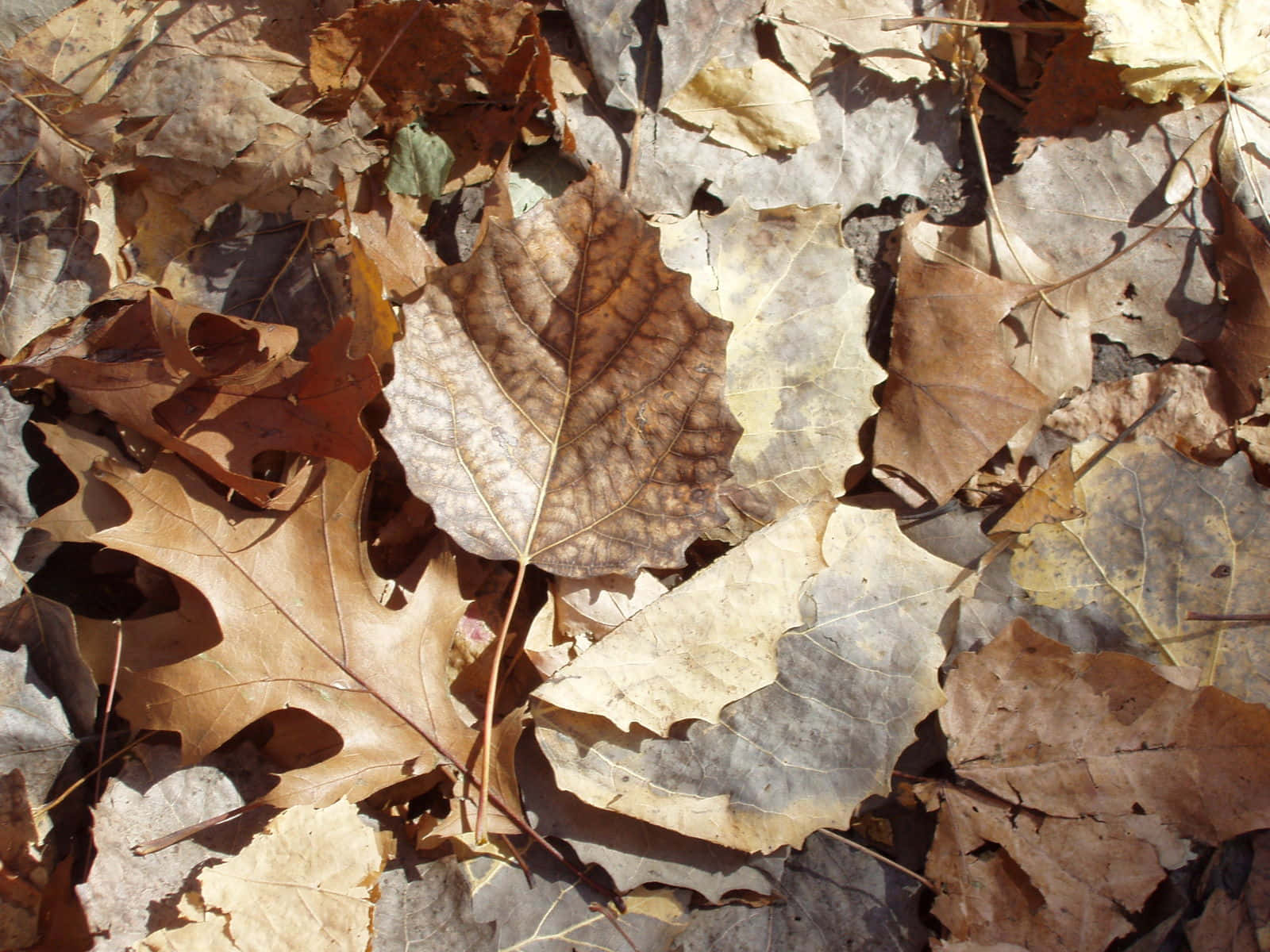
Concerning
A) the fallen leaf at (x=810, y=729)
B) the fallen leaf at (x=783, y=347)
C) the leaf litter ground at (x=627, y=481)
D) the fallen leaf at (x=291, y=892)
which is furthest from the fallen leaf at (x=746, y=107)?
the fallen leaf at (x=291, y=892)

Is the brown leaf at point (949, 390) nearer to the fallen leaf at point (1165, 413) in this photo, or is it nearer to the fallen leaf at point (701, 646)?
the fallen leaf at point (1165, 413)

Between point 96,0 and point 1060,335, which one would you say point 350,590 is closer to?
point 96,0

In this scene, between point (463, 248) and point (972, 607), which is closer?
point (972, 607)

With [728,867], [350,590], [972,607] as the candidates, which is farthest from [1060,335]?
[350,590]

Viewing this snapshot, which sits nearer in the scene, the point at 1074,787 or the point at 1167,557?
the point at 1074,787

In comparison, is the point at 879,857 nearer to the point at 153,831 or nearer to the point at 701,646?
the point at 701,646

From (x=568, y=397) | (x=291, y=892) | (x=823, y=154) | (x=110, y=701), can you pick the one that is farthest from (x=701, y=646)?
(x=823, y=154)

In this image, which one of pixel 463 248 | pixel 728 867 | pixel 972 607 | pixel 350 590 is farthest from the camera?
pixel 463 248
